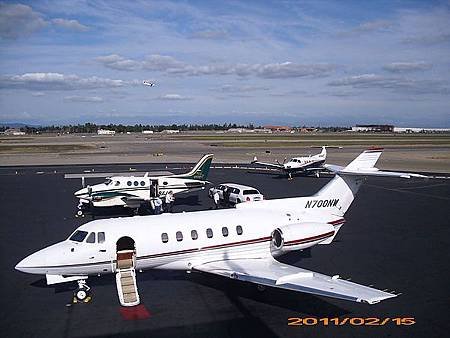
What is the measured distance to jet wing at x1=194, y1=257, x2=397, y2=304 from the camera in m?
11.9

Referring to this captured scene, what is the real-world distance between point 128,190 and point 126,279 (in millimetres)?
15604

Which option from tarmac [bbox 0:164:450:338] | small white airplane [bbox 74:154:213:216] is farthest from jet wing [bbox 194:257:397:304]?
small white airplane [bbox 74:154:213:216]

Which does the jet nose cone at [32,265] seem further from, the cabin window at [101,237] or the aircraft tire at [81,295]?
the cabin window at [101,237]

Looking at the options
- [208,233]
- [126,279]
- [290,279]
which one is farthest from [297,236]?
[126,279]

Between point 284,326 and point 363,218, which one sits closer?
point 284,326

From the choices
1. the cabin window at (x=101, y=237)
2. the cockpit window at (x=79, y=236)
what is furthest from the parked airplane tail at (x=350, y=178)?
the cockpit window at (x=79, y=236)

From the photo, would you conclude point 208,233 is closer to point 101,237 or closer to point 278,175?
point 101,237

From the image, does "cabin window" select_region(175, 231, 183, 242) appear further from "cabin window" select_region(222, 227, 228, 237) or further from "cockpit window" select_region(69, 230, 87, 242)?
"cockpit window" select_region(69, 230, 87, 242)

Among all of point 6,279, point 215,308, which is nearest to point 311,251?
point 215,308

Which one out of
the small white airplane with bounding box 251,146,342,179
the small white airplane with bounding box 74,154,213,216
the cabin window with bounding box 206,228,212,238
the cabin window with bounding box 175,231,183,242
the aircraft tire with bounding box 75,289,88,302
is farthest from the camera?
the small white airplane with bounding box 251,146,342,179

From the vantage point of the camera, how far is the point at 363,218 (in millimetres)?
28266

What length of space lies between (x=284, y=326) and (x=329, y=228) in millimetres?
5488

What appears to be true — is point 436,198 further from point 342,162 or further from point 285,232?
point 342,162
